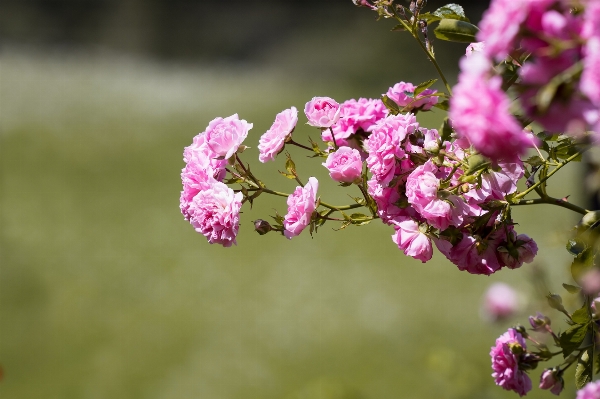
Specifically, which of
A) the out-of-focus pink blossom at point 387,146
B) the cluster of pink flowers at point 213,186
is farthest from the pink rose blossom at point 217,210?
the out-of-focus pink blossom at point 387,146

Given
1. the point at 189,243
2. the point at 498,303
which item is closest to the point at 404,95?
the point at 498,303

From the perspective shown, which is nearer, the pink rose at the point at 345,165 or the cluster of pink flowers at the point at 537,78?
the cluster of pink flowers at the point at 537,78

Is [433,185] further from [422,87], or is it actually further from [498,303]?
[498,303]

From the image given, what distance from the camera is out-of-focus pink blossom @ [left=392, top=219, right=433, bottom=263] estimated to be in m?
0.48

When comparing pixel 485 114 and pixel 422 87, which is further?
pixel 422 87

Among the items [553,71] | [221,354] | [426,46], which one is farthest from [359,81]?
[553,71]

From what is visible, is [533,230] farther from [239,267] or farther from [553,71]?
[553,71]

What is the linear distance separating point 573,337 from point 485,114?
294 millimetres

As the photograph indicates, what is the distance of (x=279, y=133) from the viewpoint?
559 mm

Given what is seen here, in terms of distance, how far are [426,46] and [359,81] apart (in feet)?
8.23

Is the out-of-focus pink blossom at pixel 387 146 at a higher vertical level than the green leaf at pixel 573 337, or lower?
higher

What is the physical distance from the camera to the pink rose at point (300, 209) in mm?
513

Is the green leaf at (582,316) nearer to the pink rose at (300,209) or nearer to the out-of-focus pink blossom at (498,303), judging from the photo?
the pink rose at (300,209)

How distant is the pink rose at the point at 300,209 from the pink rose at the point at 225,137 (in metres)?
0.06
